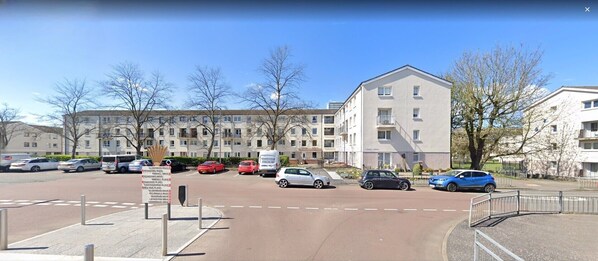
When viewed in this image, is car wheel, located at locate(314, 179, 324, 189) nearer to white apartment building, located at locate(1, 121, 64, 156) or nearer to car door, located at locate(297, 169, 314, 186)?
car door, located at locate(297, 169, 314, 186)

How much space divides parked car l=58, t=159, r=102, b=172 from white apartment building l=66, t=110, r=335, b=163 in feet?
58.2

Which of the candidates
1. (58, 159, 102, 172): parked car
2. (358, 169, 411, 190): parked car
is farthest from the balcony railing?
(58, 159, 102, 172): parked car

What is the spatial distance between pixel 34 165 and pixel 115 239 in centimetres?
3121

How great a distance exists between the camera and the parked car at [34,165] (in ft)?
77.8

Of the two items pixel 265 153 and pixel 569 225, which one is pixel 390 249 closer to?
pixel 569 225

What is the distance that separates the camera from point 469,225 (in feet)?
22.8

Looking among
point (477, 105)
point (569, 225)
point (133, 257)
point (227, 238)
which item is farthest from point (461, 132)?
point (133, 257)

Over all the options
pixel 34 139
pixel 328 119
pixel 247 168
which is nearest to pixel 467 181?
pixel 247 168

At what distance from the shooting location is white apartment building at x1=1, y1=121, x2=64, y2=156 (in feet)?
81.9

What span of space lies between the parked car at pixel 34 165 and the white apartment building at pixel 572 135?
54.5 meters

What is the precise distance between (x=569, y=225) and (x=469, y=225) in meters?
3.74

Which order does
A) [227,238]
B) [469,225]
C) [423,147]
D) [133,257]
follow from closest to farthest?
1. [133,257]
2. [227,238]
3. [469,225]
4. [423,147]

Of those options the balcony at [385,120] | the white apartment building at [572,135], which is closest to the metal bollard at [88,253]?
the balcony at [385,120]

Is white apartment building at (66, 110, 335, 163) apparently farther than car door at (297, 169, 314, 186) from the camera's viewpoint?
Yes
